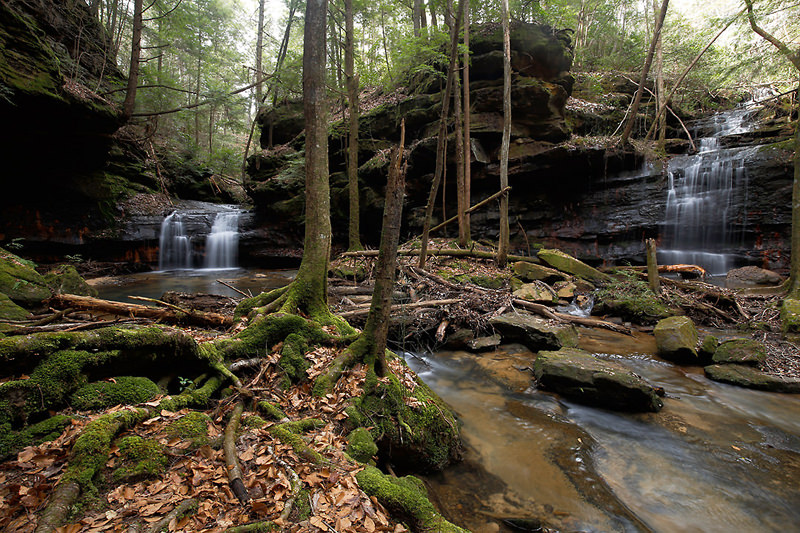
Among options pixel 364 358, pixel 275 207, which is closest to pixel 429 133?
pixel 275 207

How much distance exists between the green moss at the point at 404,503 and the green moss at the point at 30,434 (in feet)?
6.76

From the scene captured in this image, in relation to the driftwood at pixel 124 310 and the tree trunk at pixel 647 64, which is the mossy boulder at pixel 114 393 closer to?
the driftwood at pixel 124 310

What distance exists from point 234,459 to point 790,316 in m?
10.2

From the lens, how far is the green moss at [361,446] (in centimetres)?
284

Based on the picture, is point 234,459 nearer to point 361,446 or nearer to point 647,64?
point 361,446

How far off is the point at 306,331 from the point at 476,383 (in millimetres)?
3210

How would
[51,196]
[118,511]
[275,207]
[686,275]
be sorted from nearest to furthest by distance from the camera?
[118,511], [686,275], [51,196], [275,207]

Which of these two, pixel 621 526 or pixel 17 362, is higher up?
pixel 17 362

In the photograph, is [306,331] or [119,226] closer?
[306,331]

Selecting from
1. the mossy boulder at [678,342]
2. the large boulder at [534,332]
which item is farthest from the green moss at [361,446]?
the mossy boulder at [678,342]

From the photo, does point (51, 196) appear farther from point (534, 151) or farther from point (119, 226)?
point (534, 151)

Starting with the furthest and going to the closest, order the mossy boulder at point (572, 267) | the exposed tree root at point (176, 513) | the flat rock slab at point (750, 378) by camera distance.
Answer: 1. the mossy boulder at point (572, 267)
2. the flat rock slab at point (750, 378)
3. the exposed tree root at point (176, 513)

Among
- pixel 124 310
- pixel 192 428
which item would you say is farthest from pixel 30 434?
pixel 124 310

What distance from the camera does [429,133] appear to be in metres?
16.4
